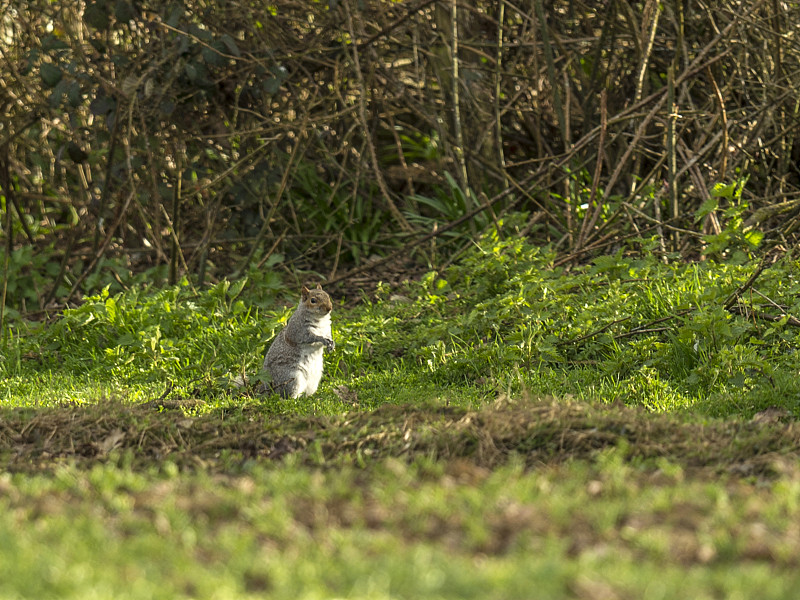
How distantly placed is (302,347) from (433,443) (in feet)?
4.86

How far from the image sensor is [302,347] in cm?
592

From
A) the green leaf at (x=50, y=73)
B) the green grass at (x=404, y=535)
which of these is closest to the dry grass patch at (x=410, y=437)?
the green grass at (x=404, y=535)

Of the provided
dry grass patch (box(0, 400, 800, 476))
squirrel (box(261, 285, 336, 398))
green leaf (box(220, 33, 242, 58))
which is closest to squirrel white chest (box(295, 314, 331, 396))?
squirrel (box(261, 285, 336, 398))

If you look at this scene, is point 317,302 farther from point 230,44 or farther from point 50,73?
point 50,73

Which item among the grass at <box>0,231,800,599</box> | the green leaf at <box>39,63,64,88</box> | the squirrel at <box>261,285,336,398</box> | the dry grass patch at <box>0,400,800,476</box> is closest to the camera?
the grass at <box>0,231,800,599</box>

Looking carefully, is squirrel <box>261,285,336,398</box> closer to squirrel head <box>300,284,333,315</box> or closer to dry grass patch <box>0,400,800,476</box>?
squirrel head <box>300,284,333,315</box>

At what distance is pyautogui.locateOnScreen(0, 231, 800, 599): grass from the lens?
10.1 ft

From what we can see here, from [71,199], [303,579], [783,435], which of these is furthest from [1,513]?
[71,199]

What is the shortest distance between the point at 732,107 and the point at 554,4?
6.41ft

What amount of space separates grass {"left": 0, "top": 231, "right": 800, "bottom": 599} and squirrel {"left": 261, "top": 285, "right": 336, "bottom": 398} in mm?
142

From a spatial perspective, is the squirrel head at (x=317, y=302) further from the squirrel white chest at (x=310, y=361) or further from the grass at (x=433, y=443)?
the grass at (x=433, y=443)

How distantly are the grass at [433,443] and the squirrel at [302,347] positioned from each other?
5.6 inches

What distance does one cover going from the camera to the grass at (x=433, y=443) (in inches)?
121

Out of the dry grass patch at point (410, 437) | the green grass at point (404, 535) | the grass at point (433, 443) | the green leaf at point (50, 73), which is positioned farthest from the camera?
the green leaf at point (50, 73)
